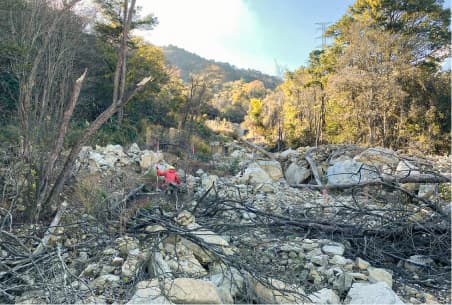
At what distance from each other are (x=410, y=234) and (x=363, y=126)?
Result: 918 cm

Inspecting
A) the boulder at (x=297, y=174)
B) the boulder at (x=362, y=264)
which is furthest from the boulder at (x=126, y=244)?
the boulder at (x=297, y=174)

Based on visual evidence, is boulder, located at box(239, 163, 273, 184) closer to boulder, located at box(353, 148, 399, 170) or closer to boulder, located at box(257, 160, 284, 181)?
boulder, located at box(257, 160, 284, 181)

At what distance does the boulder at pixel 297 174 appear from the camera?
6.77m

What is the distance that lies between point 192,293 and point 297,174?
17.5 feet

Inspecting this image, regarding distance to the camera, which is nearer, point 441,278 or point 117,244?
point 441,278

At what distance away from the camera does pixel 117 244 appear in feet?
8.70

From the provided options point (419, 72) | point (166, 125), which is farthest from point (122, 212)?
point (419, 72)

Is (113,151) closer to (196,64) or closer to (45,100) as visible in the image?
(45,100)

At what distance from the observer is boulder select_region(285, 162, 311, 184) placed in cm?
677

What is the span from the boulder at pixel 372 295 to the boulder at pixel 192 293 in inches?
35.3

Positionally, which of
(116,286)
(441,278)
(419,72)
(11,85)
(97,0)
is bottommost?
(116,286)

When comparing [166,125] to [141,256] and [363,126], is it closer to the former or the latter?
[363,126]

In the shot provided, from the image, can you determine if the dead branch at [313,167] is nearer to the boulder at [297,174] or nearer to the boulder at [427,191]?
the boulder at [297,174]

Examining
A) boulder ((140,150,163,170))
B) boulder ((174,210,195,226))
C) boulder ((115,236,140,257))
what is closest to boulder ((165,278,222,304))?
boulder ((115,236,140,257))
